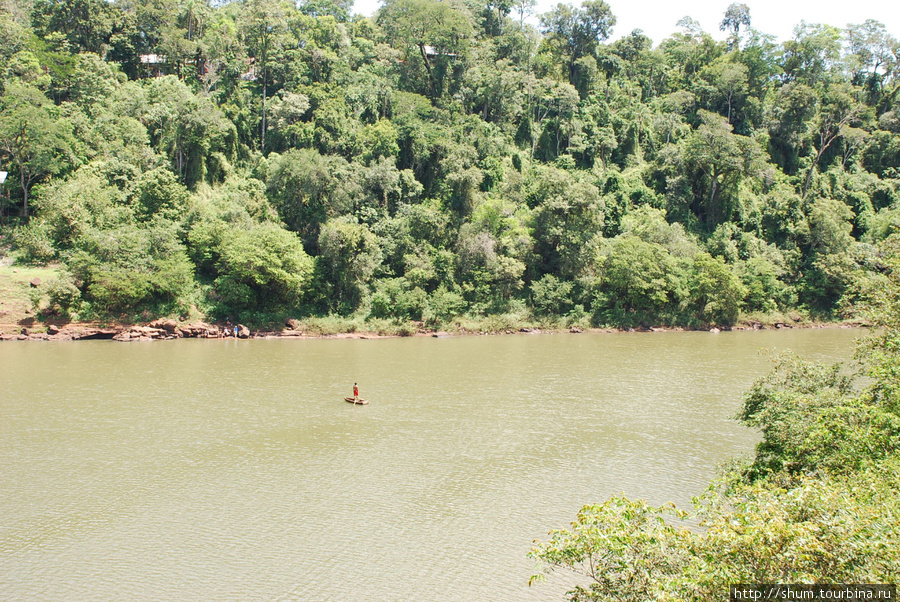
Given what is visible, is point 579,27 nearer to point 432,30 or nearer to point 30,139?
point 432,30

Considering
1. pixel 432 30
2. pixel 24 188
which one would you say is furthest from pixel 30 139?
pixel 432 30

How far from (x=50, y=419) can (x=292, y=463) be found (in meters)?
9.26

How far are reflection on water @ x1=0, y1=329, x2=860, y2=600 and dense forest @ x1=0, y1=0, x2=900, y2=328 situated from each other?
11.3 metres

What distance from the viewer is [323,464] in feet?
53.9

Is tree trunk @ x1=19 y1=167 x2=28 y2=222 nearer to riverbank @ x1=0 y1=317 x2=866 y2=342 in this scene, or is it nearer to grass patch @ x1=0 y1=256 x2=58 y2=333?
grass patch @ x1=0 y1=256 x2=58 y2=333

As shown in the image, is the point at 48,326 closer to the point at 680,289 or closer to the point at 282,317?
the point at 282,317

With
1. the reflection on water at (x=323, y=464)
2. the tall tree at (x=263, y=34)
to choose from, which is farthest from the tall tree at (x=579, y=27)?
the reflection on water at (x=323, y=464)

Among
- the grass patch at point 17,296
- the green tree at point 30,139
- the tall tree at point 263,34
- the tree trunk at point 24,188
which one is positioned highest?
the tall tree at point 263,34

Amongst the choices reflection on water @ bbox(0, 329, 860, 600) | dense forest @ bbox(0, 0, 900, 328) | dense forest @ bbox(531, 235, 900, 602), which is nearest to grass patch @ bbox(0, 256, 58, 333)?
dense forest @ bbox(0, 0, 900, 328)

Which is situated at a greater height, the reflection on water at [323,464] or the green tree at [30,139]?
the green tree at [30,139]

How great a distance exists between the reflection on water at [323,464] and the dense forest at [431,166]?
11331mm

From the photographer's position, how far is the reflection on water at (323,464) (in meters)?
11.2

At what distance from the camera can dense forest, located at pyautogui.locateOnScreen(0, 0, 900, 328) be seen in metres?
40.4

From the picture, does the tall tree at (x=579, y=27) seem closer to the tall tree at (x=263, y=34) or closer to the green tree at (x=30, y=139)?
the tall tree at (x=263, y=34)
